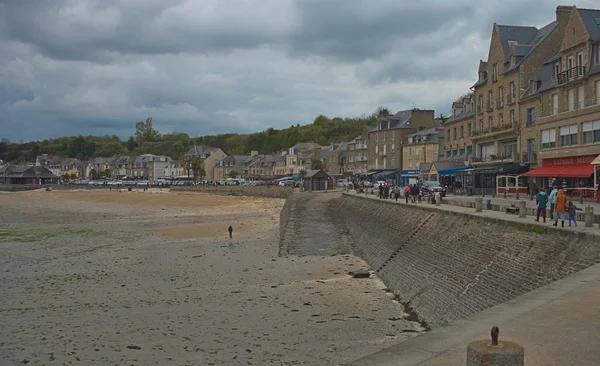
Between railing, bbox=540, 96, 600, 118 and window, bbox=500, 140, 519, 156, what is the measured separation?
604 centimetres

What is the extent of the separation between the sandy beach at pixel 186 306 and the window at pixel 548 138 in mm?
18239

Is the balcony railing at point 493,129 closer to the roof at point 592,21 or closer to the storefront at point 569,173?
the storefront at point 569,173

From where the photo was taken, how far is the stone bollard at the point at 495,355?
15.4ft

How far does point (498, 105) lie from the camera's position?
44.2 metres

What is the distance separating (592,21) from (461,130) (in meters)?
22.8

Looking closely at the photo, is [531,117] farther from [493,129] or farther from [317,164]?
[317,164]

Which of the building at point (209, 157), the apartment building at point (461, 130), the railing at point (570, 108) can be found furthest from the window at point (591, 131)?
the building at point (209, 157)

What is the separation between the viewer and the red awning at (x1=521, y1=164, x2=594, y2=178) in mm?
28734

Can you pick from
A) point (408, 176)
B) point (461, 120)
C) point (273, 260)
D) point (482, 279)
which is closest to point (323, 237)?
point (273, 260)

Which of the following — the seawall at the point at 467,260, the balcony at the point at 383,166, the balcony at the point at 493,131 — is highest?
the balcony at the point at 493,131

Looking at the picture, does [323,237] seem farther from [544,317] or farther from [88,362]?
[544,317]

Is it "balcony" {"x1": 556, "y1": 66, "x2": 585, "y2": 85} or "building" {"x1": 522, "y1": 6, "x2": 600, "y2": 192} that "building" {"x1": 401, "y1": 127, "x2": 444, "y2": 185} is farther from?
"balcony" {"x1": 556, "y1": 66, "x2": 585, "y2": 85}

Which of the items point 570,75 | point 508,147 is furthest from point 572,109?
point 508,147

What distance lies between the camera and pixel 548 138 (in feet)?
113
